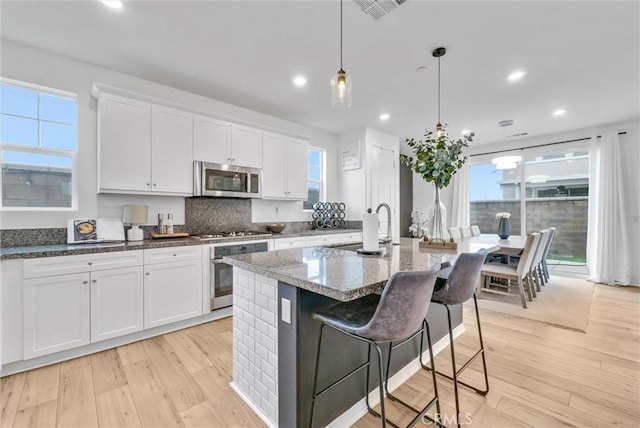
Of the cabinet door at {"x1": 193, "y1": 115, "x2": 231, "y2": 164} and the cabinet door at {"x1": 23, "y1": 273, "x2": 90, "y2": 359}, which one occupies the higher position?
the cabinet door at {"x1": 193, "y1": 115, "x2": 231, "y2": 164}

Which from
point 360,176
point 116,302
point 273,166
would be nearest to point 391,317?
point 116,302

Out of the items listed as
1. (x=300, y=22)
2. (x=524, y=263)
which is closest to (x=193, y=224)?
(x=300, y=22)

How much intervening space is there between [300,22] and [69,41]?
2059mm

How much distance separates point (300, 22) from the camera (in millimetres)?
2141

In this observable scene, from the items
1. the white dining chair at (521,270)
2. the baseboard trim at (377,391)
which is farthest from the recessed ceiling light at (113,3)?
the white dining chair at (521,270)

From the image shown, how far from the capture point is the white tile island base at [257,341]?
4.87 feet

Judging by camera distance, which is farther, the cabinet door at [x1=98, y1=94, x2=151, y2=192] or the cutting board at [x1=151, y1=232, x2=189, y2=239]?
the cutting board at [x1=151, y1=232, x2=189, y2=239]

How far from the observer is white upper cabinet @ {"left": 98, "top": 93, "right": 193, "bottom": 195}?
263cm

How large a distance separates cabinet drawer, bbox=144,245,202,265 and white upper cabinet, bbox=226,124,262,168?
124 centimetres

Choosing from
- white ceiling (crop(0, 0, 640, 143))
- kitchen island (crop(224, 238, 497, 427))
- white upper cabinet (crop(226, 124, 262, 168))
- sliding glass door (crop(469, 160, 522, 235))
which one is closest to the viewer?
kitchen island (crop(224, 238, 497, 427))

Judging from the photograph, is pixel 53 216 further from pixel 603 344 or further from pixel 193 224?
pixel 603 344

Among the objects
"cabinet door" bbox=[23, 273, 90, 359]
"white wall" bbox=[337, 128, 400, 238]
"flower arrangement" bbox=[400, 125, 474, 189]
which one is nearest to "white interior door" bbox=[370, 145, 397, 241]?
"white wall" bbox=[337, 128, 400, 238]

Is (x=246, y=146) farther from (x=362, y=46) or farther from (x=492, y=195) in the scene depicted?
(x=492, y=195)

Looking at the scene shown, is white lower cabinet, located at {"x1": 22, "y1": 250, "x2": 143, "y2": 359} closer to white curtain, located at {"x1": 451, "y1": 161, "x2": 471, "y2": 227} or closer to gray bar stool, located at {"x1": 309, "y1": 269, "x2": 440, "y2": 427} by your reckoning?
gray bar stool, located at {"x1": 309, "y1": 269, "x2": 440, "y2": 427}
